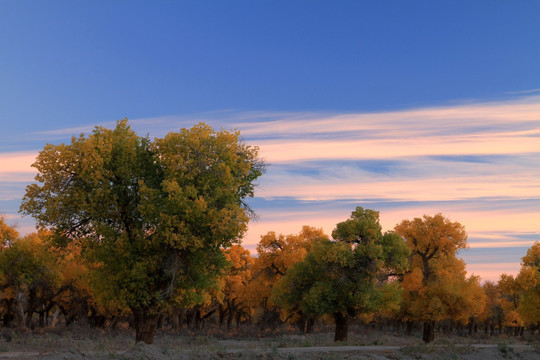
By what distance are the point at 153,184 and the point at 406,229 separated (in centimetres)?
2543

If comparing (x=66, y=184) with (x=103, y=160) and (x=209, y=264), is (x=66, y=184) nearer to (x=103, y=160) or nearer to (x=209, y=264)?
(x=103, y=160)

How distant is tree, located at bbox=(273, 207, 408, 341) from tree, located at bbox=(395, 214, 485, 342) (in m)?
6.66

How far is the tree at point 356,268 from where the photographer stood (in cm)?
3841

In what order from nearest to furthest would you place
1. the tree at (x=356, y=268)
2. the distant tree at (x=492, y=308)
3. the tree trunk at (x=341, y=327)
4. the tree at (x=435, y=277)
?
1. the tree at (x=356, y=268)
2. the tree trunk at (x=341, y=327)
3. the tree at (x=435, y=277)
4. the distant tree at (x=492, y=308)

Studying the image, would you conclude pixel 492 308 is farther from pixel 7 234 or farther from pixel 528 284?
pixel 7 234

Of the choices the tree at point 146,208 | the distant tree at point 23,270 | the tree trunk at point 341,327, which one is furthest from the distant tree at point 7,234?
the tree trunk at point 341,327

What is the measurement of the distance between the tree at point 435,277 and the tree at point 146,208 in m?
21.4

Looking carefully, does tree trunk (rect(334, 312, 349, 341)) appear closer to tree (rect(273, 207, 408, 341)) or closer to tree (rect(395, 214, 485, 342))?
tree (rect(273, 207, 408, 341))

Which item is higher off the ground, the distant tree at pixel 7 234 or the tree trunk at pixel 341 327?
the distant tree at pixel 7 234

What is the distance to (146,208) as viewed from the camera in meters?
28.6

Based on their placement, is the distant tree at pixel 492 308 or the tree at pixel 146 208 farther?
the distant tree at pixel 492 308

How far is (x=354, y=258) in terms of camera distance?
1527 inches

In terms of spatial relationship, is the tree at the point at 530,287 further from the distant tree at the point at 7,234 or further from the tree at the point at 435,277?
the distant tree at the point at 7,234

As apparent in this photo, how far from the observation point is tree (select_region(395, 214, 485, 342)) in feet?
148
